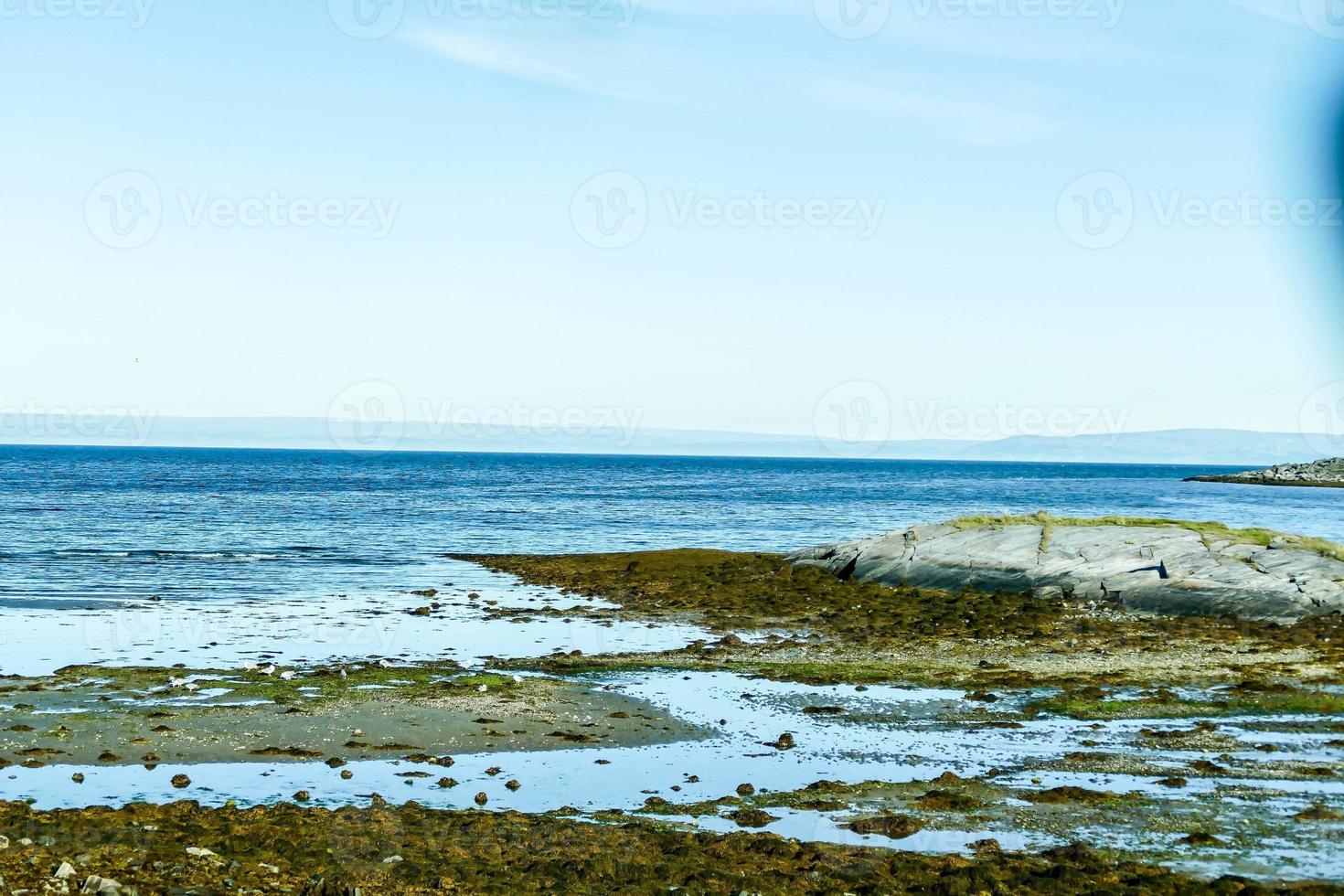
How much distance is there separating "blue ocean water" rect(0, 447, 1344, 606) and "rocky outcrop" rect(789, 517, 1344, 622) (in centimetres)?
1551

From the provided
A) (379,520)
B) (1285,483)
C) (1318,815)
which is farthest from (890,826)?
(1285,483)

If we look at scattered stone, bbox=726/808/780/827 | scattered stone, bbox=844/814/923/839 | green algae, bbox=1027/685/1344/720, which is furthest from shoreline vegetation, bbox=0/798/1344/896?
green algae, bbox=1027/685/1344/720

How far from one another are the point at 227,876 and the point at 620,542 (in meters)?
46.2

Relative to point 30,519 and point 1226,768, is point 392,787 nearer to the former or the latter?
point 1226,768

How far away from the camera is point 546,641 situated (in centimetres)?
2689

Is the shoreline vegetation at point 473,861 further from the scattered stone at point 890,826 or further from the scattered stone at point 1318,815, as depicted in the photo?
the scattered stone at point 1318,815

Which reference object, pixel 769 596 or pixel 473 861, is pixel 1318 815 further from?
pixel 769 596

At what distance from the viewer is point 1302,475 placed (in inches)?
6388

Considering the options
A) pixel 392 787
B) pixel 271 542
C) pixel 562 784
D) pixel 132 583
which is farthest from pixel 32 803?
pixel 271 542

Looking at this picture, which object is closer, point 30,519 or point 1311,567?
point 1311,567

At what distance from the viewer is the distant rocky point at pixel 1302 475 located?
6023 inches

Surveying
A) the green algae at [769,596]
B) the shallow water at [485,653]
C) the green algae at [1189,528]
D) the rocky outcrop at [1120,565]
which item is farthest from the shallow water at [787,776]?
the green algae at [1189,528]

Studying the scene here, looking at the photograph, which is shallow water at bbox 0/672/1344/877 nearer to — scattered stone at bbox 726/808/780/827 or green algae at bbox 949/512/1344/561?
scattered stone at bbox 726/808/780/827

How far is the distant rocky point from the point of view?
153 m
